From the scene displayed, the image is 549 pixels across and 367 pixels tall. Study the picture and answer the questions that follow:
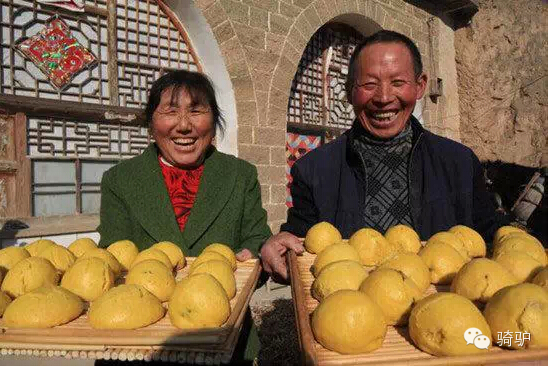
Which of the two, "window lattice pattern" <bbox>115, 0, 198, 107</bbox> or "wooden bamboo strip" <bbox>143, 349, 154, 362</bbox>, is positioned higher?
"window lattice pattern" <bbox>115, 0, 198, 107</bbox>

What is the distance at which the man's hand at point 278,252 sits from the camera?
164 centimetres

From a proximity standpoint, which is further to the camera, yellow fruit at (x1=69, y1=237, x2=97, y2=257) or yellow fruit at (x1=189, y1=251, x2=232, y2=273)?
yellow fruit at (x1=69, y1=237, x2=97, y2=257)

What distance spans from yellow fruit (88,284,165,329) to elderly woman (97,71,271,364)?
96 cm

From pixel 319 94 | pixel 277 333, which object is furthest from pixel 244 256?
pixel 319 94

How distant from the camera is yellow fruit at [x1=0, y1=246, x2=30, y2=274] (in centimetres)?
150

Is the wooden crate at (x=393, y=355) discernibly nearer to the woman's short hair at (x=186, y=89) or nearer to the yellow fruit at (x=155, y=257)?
the yellow fruit at (x=155, y=257)

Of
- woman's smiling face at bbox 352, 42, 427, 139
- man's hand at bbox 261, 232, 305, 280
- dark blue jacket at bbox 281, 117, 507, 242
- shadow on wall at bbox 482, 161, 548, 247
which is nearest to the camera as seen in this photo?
man's hand at bbox 261, 232, 305, 280

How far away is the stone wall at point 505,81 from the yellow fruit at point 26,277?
9.68 m

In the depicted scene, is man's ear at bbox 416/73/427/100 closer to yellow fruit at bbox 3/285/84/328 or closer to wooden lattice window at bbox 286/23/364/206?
yellow fruit at bbox 3/285/84/328

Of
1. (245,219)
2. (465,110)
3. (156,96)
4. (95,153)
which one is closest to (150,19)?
(95,153)

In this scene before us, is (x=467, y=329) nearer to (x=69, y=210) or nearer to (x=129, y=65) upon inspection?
(x=69, y=210)

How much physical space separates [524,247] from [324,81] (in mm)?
6002

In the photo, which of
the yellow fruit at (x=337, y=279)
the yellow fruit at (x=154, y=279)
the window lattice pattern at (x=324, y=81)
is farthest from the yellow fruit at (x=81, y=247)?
the window lattice pattern at (x=324, y=81)

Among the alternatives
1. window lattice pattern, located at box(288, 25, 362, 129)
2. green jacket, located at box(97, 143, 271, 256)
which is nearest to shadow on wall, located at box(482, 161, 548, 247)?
window lattice pattern, located at box(288, 25, 362, 129)
